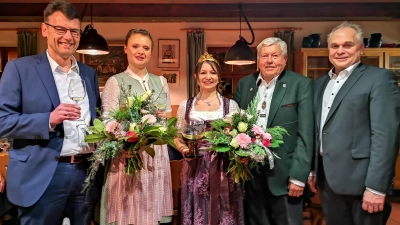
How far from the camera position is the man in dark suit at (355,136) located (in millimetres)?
1999

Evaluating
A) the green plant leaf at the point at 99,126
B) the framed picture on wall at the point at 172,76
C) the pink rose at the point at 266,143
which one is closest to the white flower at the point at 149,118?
the green plant leaf at the point at 99,126

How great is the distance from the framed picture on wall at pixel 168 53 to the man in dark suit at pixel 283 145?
4813 mm

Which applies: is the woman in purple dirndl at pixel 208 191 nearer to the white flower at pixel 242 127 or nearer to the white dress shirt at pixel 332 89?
the white flower at pixel 242 127

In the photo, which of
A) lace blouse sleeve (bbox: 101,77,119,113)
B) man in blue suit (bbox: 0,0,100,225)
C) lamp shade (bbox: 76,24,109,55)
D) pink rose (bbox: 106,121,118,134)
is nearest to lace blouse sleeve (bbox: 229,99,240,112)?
lace blouse sleeve (bbox: 101,77,119,113)

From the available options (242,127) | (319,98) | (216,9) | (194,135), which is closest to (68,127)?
(194,135)

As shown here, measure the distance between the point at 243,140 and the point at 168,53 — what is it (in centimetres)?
532

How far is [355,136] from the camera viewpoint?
2.08 metres

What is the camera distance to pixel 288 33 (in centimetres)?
706

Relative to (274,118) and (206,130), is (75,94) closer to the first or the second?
(206,130)

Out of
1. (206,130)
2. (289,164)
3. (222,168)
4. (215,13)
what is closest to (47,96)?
(206,130)

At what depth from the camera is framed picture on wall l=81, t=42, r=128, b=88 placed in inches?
274

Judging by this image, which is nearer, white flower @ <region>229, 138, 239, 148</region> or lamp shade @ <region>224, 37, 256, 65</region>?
white flower @ <region>229, 138, 239, 148</region>

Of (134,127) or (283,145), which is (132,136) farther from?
(283,145)

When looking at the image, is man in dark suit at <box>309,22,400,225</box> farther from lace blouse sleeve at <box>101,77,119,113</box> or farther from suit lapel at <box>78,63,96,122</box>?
suit lapel at <box>78,63,96,122</box>
